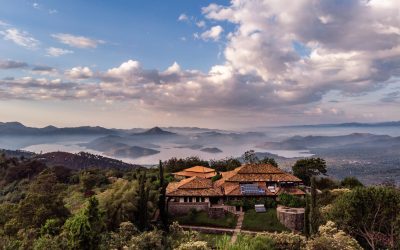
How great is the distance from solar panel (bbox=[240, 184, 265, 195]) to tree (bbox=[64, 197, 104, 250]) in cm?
2924

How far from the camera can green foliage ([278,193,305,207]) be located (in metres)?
52.9

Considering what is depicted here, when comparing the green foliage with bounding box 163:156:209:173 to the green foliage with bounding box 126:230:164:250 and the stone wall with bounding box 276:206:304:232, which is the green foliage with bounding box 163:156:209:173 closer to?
the stone wall with bounding box 276:206:304:232

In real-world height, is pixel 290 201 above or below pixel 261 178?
below

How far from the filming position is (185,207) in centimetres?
5406

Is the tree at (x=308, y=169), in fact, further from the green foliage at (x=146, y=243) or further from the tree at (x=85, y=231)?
the tree at (x=85, y=231)

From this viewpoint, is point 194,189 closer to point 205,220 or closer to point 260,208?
point 205,220

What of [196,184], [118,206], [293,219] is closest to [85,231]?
[118,206]

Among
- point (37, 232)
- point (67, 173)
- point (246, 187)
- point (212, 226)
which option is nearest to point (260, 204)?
point (246, 187)

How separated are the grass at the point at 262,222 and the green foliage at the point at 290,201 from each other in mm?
2471

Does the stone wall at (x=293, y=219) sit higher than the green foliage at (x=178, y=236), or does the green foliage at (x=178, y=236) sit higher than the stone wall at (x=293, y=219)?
the green foliage at (x=178, y=236)

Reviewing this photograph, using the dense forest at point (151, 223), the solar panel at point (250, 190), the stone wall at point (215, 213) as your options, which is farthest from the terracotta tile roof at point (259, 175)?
the stone wall at point (215, 213)

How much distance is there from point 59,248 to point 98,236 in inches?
109

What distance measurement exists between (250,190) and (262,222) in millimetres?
6964

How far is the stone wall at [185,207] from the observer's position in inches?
2120
